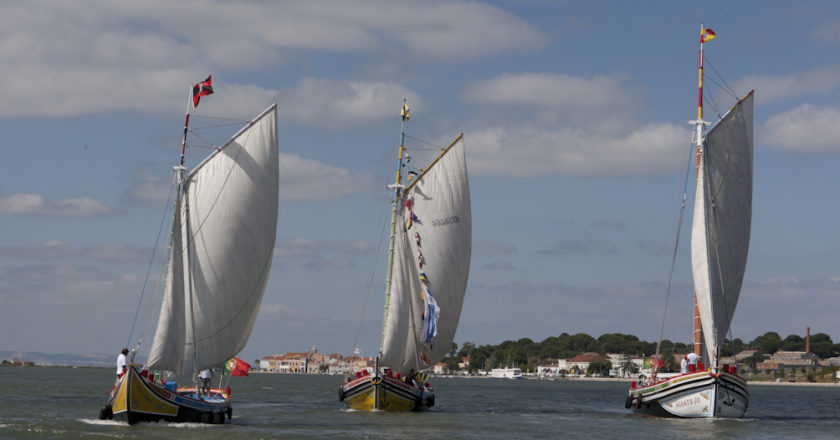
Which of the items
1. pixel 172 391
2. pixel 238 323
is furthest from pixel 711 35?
pixel 172 391

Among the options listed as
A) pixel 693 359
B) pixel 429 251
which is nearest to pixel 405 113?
pixel 429 251

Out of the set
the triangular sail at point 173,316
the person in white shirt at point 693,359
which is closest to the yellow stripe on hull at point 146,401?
the triangular sail at point 173,316

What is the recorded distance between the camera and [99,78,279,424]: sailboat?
46344 millimetres

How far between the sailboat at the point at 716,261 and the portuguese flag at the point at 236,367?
2267cm

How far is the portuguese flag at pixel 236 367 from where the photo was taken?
49.9m

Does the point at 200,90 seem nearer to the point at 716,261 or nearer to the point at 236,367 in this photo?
the point at 236,367

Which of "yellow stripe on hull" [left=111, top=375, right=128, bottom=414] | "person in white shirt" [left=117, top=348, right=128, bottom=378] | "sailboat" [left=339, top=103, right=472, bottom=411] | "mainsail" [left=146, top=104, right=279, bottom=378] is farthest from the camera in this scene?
"sailboat" [left=339, top=103, right=472, bottom=411]

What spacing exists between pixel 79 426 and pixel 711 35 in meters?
42.9

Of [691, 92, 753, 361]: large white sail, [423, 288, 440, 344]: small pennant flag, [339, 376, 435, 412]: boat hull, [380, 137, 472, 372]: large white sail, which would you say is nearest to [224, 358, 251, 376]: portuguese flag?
[339, 376, 435, 412]: boat hull

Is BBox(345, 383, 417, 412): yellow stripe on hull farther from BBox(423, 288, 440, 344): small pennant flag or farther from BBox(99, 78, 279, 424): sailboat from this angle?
BBox(99, 78, 279, 424): sailboat

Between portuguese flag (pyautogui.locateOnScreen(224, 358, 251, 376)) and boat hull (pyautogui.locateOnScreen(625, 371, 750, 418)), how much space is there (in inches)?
892

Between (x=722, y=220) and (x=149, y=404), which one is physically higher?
(x=722, y=220)

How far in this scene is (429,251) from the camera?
62969 mm

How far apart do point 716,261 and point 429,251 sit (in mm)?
16951
